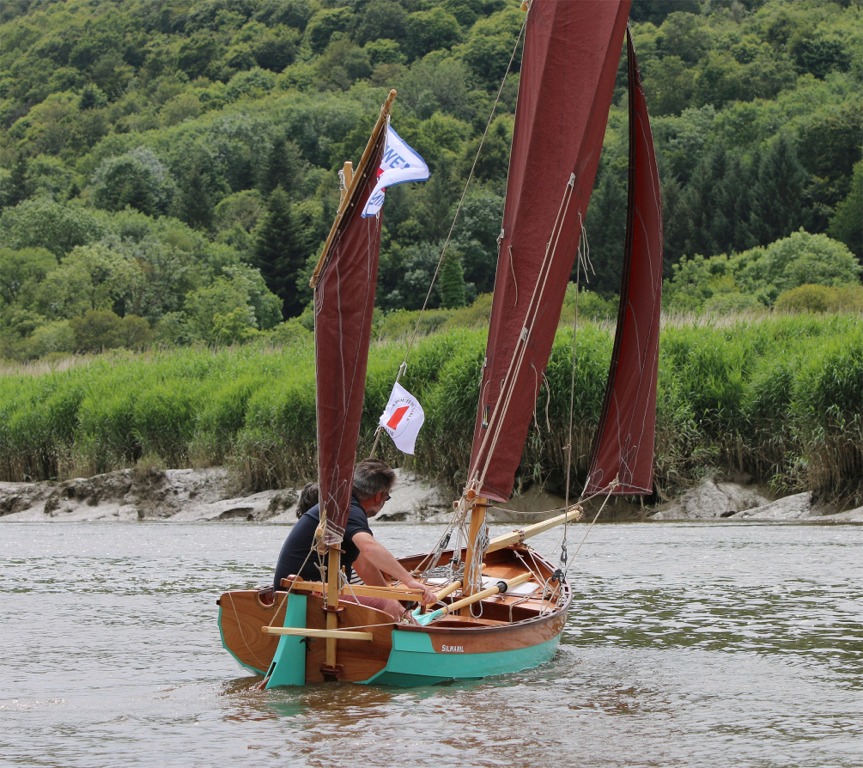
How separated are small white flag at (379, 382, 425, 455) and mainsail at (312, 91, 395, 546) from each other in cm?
202

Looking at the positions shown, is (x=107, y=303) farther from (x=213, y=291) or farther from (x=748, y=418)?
(x=748, y=418)

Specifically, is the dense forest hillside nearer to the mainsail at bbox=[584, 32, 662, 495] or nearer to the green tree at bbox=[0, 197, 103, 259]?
the green tree at bbox=[0, 197, 103, 259]

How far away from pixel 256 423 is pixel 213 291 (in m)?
59.2

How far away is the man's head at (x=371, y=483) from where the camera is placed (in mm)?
11172

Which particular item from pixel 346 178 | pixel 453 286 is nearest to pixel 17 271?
pixel 453 286

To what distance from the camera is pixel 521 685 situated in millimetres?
11023

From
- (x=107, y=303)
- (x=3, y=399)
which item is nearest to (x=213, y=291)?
(x=107, y=303)

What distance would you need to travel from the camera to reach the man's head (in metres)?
11.2

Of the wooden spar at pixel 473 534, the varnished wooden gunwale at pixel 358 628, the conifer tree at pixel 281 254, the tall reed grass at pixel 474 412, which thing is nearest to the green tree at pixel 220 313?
the conifer tree at pixel 281 254

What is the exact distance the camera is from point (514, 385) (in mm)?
12422

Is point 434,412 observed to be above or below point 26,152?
below

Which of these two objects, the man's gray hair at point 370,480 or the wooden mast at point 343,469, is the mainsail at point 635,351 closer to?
the man's gray hair at point 370,480

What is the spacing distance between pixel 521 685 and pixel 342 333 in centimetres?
322

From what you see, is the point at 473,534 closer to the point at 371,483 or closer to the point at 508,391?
the point at 508,391
